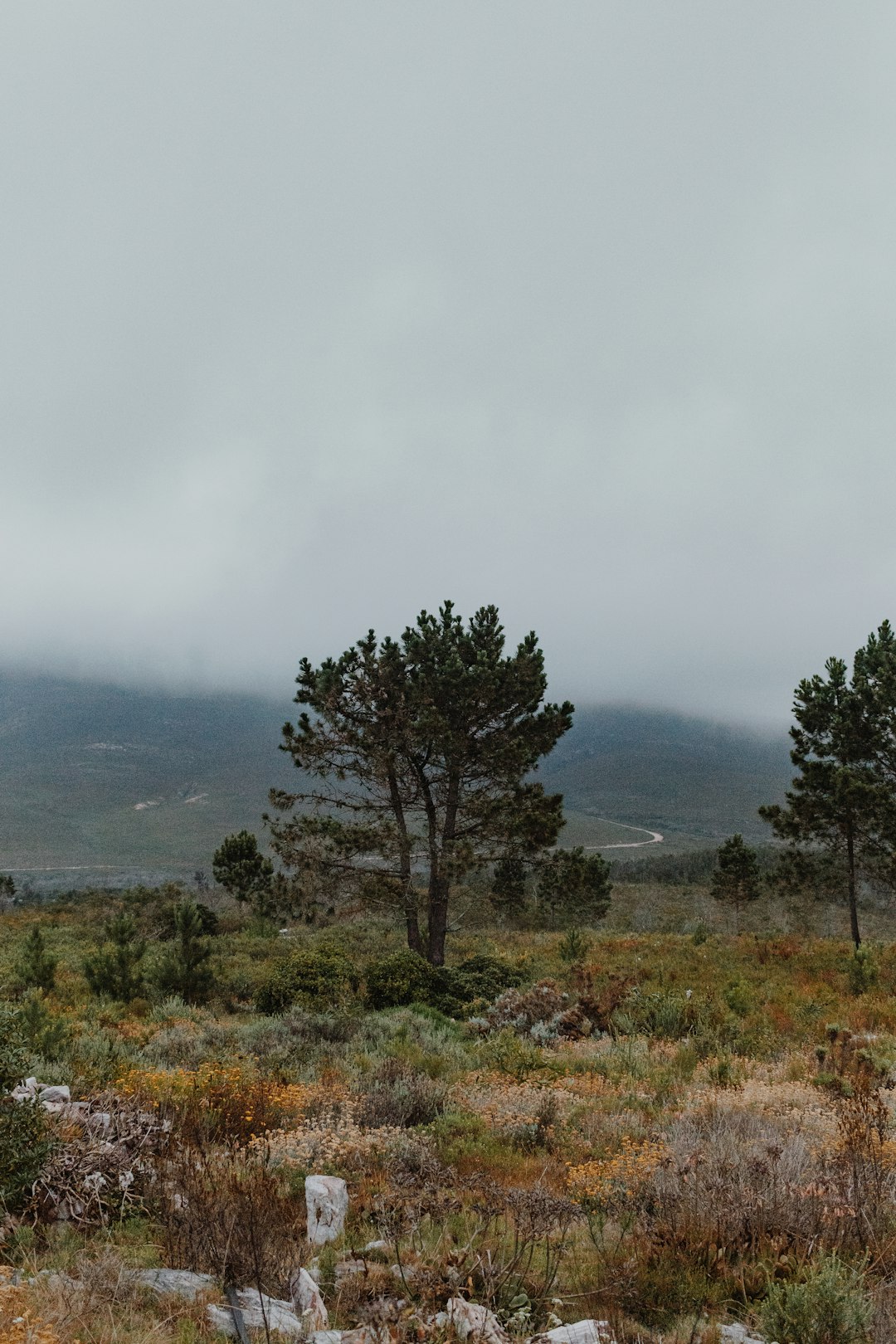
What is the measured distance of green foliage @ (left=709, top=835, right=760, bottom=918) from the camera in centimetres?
3925

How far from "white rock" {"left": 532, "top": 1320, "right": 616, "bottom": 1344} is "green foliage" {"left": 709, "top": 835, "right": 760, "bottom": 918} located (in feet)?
127

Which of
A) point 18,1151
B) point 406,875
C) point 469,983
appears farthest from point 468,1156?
point 406,875

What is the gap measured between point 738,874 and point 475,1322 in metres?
40.4

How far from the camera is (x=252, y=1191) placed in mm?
4551

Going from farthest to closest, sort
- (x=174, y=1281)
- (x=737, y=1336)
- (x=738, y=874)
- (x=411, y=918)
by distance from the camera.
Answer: (x=738, y=874) < (x=411, y=918) < (x=174, y=1281) < (x=737, y=1336)

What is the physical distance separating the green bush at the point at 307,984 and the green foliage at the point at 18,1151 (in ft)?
27.6

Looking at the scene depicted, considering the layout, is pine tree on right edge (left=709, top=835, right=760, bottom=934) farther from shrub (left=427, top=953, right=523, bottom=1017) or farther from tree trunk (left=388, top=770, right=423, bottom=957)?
shrub (left=427, top=953, right=523, bottom=1017)

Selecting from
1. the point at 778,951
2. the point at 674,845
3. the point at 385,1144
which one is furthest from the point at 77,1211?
the point at 674,845

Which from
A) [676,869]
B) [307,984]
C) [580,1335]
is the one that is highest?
[580,1335]

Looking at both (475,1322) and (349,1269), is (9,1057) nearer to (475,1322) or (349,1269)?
(349,1269)

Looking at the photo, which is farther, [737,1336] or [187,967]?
[187,967]

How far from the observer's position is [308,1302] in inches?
149

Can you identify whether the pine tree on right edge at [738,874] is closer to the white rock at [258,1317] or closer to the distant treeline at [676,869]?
the distant treeline at [676,869]

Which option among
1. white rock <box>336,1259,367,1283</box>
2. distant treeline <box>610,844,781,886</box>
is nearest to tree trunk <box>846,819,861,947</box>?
white rock <box>336,1259,367,1283</box>
